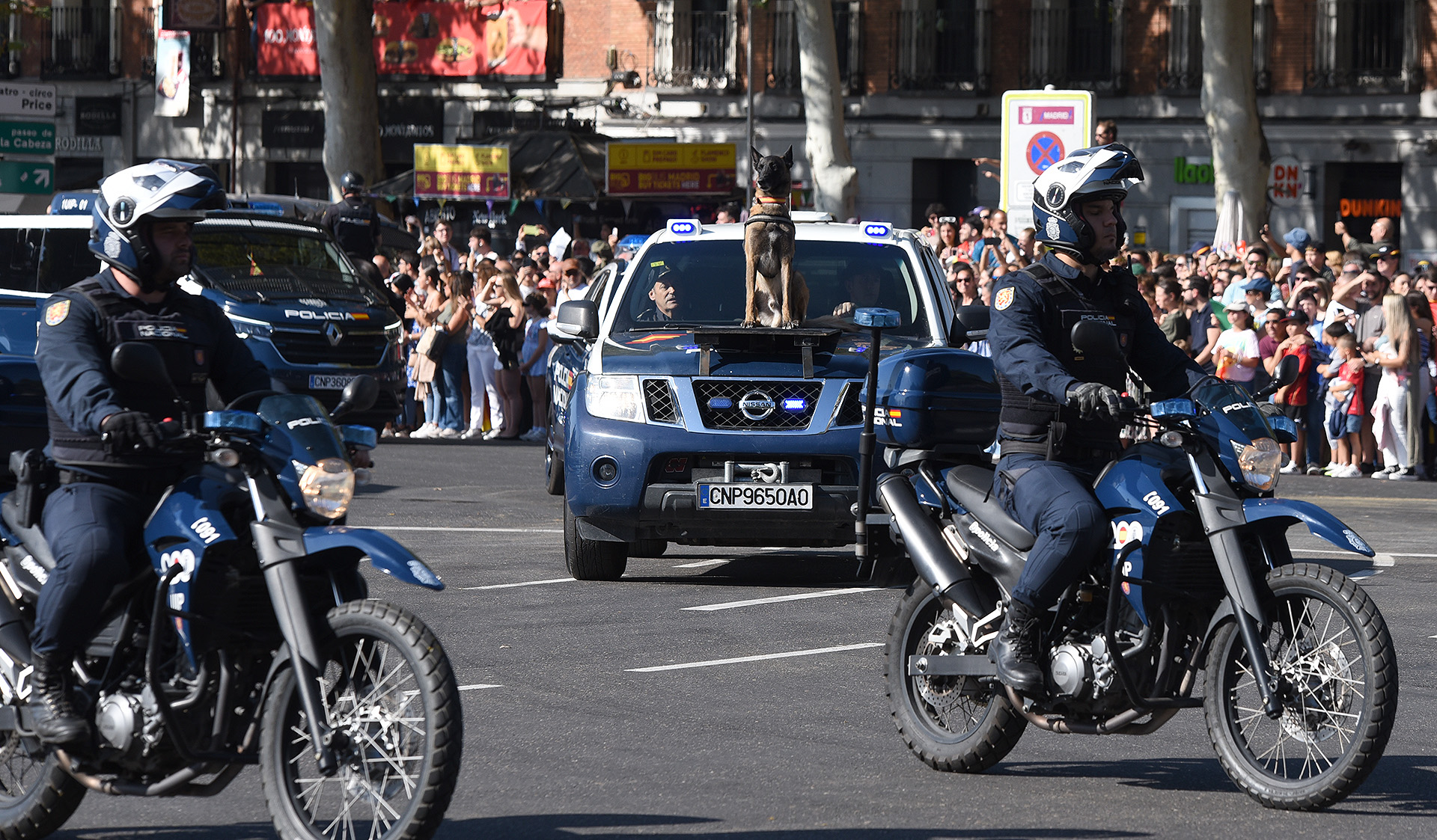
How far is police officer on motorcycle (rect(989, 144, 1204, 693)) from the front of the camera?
6.07 metres

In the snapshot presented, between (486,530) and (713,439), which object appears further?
(486,530)

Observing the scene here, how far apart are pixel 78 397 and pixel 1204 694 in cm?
325

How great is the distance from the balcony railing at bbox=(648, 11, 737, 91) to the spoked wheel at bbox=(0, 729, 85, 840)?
1350 inches

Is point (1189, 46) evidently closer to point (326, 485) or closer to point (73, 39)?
point (73, 39)

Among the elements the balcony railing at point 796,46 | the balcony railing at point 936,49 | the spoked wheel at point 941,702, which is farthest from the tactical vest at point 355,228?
the balcony railing at point 936,49

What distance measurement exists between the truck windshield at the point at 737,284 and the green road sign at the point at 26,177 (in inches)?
699

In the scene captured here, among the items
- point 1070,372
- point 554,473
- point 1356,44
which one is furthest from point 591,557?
point 1356,44

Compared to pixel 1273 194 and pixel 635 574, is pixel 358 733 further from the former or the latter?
pixel 1273 194

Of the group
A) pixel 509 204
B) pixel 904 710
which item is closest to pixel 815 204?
pixel 509 204

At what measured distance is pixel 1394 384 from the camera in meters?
17.2

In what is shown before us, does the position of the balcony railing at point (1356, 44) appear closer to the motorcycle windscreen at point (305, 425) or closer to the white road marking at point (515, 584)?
the white road marking at point (515, 584)

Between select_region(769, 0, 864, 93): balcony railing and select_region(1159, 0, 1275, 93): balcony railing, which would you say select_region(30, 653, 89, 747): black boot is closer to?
select_region(1159, 0, 1275, 93): balcony railing

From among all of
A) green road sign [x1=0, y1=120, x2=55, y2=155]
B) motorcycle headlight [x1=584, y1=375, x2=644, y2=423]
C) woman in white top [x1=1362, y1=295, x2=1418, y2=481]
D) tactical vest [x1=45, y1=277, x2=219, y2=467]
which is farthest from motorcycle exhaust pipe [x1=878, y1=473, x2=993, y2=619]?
green road sign [x1=0, y1=120, x2=55, y2=155]

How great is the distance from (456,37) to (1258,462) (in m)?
37.3
